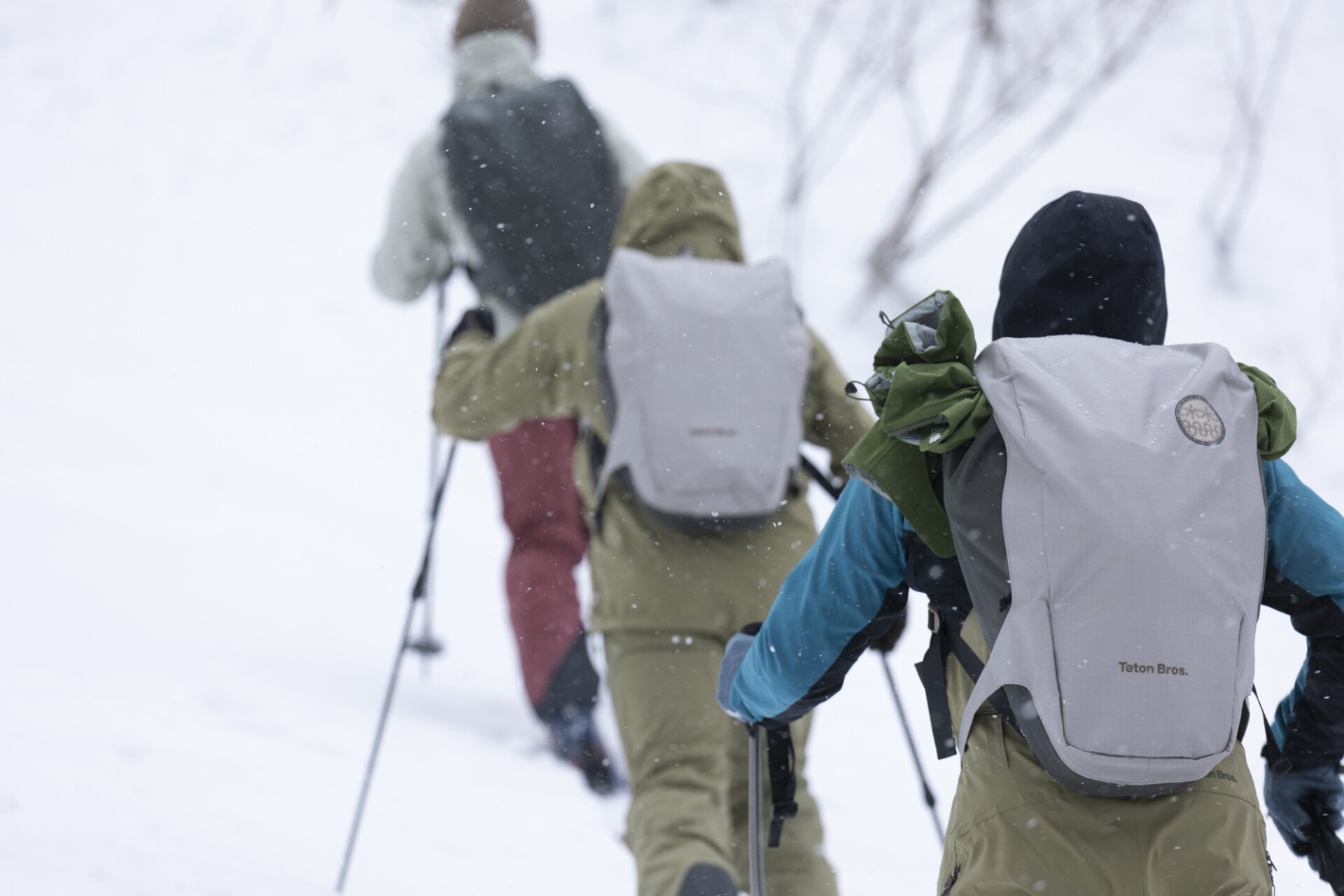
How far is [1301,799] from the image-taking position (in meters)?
1.68

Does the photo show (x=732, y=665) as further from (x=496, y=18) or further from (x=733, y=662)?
(x=496, y=18)

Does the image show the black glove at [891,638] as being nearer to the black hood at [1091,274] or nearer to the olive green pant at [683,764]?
the olive green pant at [683,764]

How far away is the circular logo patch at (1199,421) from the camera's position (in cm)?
127

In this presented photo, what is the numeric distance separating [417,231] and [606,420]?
163cm

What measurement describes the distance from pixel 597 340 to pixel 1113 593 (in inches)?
47.4

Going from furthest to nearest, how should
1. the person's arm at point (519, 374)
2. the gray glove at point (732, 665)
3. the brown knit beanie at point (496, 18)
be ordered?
the brown knit beanie at point (496, 18) < the person's arm at point (519, 374) < the gray glove at point (732, 665)

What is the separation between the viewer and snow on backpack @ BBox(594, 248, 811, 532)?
2.12m

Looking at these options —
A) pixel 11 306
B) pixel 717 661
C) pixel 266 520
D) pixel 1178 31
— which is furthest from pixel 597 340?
pixel 1178 31

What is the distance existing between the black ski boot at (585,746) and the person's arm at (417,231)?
55.7 inches

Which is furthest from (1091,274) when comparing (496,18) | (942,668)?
(496,18)

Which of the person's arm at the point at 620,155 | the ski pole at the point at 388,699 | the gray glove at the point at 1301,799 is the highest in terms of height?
the person's arm at the point at 620,155

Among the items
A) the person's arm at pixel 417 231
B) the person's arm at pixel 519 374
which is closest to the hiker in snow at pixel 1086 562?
the person's arm at pixel 519 374

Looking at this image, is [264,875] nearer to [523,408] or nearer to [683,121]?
[523,408]

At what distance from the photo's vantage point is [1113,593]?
47.9 inches
